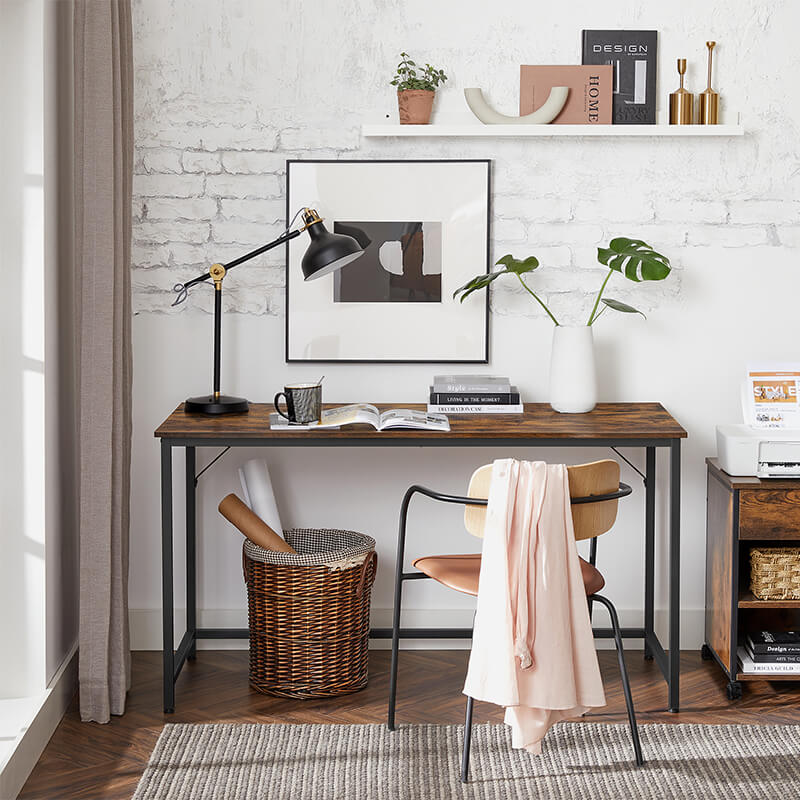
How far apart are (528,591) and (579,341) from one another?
985 mm

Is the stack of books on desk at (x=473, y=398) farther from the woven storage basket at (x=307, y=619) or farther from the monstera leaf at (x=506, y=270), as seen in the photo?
the woven storage basket at (x=307, y=619)

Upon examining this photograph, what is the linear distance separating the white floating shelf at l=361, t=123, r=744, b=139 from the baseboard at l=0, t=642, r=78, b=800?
6.18 ft

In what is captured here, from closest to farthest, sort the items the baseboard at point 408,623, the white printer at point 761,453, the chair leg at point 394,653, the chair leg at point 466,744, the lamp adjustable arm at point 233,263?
the chair leg at point 466,744
the chair leg at point 394,653
the white printer at point 761,453
the lamp adjustable arm at point 233,263
the baseboard at point 408,623

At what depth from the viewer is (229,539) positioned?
11.8ft

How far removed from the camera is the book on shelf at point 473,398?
322 cm

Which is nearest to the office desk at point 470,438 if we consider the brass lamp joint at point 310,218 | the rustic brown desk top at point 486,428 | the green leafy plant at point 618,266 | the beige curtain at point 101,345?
the rustic brown desk top at point 486,428

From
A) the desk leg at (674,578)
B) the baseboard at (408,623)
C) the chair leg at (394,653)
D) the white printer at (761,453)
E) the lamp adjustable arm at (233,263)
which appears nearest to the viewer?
the chair leg at (394,653)

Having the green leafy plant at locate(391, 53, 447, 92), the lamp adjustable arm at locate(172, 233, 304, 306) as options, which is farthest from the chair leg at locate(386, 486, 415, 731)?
the green leafy plant at locate(391, 53, 447, 92)

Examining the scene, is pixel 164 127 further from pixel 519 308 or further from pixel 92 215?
pixel 519 308

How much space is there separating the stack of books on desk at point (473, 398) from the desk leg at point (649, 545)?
1.58 feet

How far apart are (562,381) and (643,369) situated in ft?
1.36

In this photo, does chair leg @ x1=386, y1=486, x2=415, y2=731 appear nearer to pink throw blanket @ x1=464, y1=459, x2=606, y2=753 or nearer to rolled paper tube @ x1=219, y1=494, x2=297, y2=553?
pink throw blanket @ x1=464, y1=459, x2=606, y2=753

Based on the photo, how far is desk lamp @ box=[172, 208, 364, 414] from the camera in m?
3.09

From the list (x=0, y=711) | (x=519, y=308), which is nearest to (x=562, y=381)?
(x=519, y=308)
